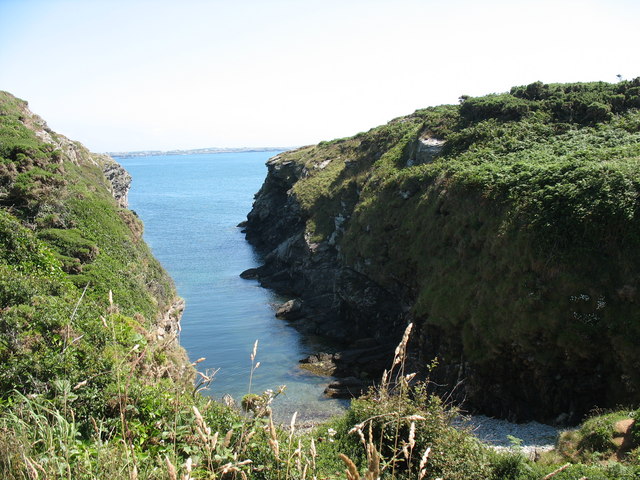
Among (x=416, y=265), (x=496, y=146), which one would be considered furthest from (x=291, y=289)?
(x=496, y=146)

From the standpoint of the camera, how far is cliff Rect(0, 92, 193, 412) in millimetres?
11648

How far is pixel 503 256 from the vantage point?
29.6 m

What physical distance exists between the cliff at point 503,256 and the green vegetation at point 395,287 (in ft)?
0.44

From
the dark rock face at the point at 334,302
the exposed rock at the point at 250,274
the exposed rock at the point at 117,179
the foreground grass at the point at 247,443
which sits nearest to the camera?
the foreground grass at the point at 247,443

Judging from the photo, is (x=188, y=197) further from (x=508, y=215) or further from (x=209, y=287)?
(x=508, y=215)

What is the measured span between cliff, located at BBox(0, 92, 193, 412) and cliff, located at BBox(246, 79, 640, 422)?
10.6 m

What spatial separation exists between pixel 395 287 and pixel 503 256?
12.8m

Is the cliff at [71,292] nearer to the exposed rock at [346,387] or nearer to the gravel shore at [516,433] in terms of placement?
the exposed rock at [346,387]

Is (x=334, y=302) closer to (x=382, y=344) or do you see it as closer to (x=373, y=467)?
(x=382, y=344)

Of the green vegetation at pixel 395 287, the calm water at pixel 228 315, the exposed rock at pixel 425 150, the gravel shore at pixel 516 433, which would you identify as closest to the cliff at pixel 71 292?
the green vegetation at pixel 395 287

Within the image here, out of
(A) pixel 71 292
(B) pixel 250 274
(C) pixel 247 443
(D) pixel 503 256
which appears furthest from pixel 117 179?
(C) pixel 247 443

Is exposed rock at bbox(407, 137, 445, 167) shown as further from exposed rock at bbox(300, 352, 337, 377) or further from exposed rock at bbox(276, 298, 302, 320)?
exposed rock at bbox(300, 352, 337, 377)

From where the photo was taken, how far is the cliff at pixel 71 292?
11.6 meters

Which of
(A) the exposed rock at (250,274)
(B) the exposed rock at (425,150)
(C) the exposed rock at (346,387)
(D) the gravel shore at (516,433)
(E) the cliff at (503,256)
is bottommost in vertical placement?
(C) the exposed rock at (346,387)
